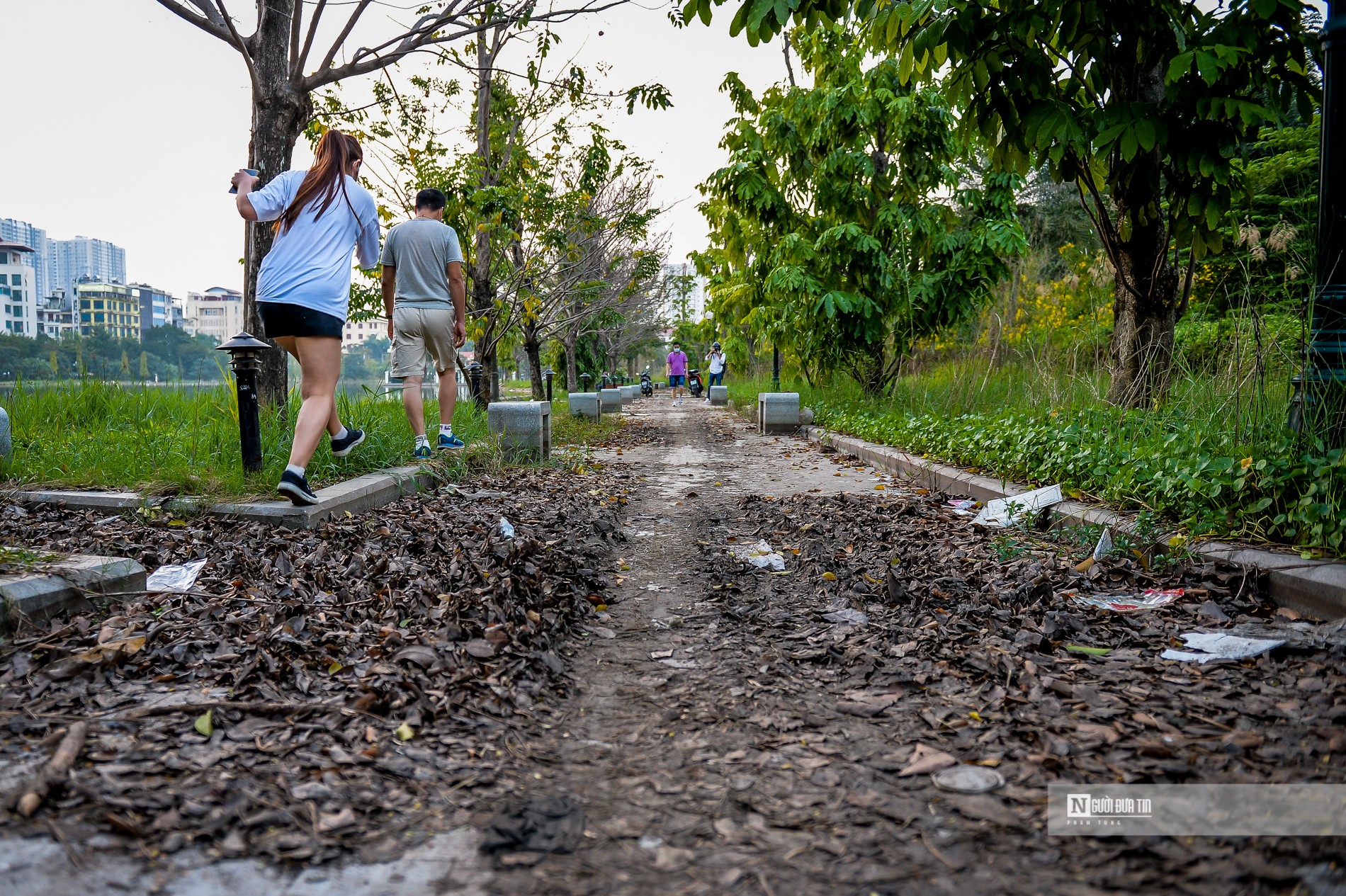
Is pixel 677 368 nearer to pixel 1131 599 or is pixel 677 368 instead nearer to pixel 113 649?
pixel 1131 599

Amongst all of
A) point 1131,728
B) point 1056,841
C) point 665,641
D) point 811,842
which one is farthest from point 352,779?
point 1131,728

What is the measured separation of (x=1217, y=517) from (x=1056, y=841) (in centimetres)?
245

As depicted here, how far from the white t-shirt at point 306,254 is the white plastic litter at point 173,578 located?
159 cm

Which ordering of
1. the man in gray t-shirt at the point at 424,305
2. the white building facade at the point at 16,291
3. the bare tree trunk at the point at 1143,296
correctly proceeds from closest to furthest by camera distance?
the bare tree trunk at the point at 1143,296, the man in gray t-shirt at the point at 424,305, the white building facade at the point at 16,291

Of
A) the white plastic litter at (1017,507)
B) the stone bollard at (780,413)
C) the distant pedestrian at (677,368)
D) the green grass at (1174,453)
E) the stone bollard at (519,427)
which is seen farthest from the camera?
the distant pedestrian at (677,368)

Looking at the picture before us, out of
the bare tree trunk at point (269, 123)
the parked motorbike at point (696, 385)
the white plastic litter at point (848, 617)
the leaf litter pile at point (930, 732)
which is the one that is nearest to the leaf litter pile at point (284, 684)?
the leaf litter pile at point (930, 732)

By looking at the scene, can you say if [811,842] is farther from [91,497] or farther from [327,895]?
[91,497]

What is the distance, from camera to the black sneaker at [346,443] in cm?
512

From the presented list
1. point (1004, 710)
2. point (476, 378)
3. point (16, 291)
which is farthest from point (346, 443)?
point (16, 291)

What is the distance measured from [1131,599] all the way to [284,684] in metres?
3.07

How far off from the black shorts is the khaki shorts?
195cm

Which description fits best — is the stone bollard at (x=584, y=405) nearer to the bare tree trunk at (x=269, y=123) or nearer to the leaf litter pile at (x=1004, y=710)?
the bare tree trunk at (x=269, y=123)

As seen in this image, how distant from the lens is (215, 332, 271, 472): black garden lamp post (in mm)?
4453

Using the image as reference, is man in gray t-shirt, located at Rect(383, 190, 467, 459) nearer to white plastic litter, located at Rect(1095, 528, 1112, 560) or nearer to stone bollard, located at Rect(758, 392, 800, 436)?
white plastic litter, located at Rect(1095, 528, 1112, 560)
